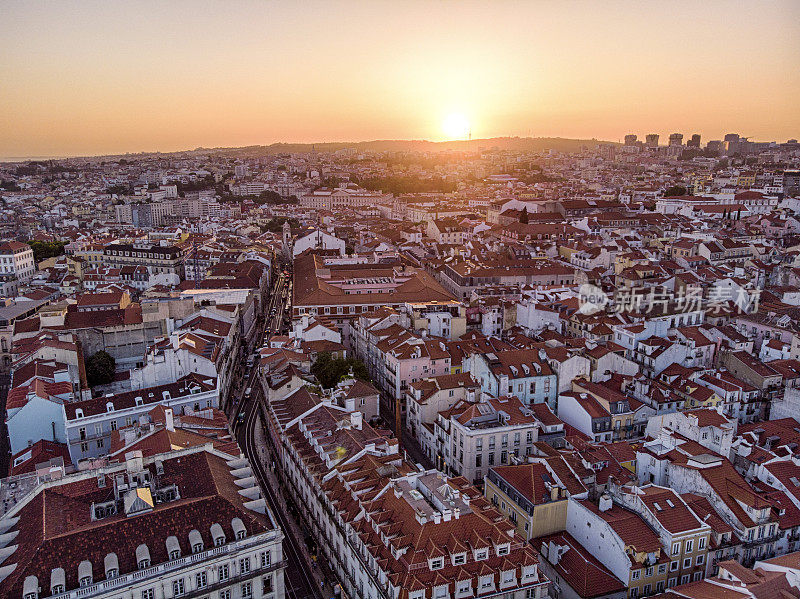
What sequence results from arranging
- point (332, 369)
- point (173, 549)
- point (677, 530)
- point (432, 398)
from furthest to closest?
point (332, 369) → point (432, 398) → point (677, 530) → point (173, 549)

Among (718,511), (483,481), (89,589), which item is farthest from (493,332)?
(89,589)

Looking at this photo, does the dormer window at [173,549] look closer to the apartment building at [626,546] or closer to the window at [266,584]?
the window at [266,584]

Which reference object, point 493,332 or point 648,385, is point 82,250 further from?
point 648,385

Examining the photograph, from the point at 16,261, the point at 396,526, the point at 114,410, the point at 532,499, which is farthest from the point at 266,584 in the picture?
the point at 16,261

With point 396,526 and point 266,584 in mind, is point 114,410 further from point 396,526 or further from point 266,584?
point 396,526

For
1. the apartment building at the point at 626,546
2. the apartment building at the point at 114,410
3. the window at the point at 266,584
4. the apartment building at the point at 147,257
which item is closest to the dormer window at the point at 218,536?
the window at the point at 266,584

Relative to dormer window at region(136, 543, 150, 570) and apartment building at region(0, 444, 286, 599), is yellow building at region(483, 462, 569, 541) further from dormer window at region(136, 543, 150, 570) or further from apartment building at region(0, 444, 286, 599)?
dormer window at region(136, 543, 150, 570)

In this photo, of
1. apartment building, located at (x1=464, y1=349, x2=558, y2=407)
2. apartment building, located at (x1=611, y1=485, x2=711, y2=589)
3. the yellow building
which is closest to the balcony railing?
the yellow building
